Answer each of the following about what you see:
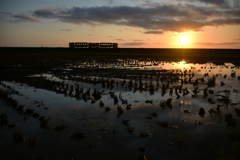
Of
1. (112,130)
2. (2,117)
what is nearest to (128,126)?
(112,130)

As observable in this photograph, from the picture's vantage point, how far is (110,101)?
12.9m

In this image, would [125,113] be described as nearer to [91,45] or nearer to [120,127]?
[120,127]

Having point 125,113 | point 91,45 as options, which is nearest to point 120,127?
point 125,113

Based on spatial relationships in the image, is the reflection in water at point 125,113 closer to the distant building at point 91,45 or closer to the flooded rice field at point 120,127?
the flooded rice field at point 120,127

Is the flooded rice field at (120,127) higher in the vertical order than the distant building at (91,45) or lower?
lower

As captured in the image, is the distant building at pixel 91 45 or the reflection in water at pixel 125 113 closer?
the reflection in water at pixel 125 113

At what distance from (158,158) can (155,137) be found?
1.51 metres

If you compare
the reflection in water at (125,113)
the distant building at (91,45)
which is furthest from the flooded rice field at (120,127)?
the distant building at (91,45)

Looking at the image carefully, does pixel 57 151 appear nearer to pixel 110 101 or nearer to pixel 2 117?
pixel 2 117

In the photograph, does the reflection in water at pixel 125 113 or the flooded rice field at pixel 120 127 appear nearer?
the flooded rice field at pixel 120 127

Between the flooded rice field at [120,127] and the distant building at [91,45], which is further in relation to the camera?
the distant building at [91,45]

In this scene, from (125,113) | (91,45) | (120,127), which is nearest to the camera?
(120,127)

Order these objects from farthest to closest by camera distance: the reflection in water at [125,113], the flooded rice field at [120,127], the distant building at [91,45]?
1. the distant building at [91,45]
2. the reflection in water at [125,113]
3. the flooded rice field at [120,127]

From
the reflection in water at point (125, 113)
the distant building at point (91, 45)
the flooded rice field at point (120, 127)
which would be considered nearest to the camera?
the flooded rice field at point (120, 127)
